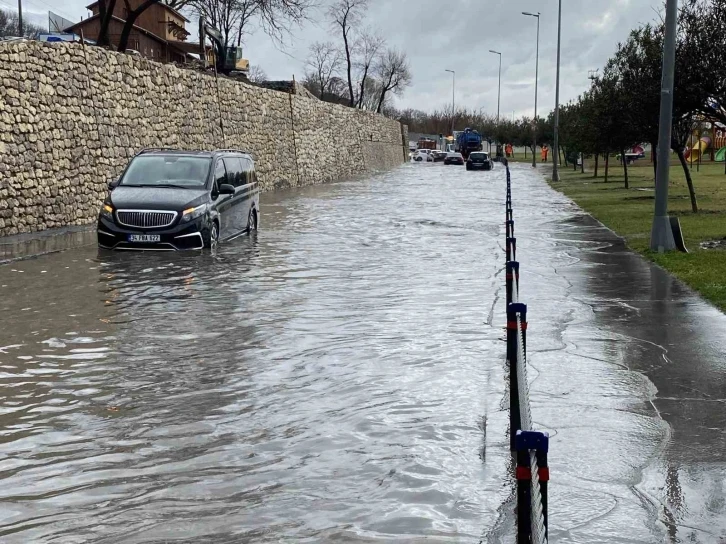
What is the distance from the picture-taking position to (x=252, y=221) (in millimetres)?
21141

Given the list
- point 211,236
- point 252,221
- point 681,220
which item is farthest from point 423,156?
point 211,236

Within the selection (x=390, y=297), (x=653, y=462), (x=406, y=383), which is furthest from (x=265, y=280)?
(x=653, y=462)

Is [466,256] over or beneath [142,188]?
beneath

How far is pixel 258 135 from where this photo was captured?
42000mm

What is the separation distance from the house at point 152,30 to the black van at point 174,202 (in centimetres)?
4856

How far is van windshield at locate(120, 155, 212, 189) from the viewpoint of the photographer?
17.8 meters

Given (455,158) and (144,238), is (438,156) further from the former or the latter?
(144,238)

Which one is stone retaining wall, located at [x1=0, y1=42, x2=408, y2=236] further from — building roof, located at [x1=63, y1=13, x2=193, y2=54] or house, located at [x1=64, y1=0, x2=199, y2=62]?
house, located at [x1=64, y1=0, x2=199, y2=62]

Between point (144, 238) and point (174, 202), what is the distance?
77 cm

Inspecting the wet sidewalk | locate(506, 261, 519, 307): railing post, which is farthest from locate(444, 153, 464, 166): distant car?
locate(506, 261, 519, 307): railing post

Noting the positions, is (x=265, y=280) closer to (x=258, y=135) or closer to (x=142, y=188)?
(x=142, y=188)

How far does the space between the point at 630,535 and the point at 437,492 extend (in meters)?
1.04

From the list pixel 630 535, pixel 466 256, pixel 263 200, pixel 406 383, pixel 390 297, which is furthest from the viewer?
pixel 263 200

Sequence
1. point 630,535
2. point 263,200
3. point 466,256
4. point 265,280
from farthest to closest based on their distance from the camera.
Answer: point 263,200 → point 466,256 → point 265,280 → point 630,535
